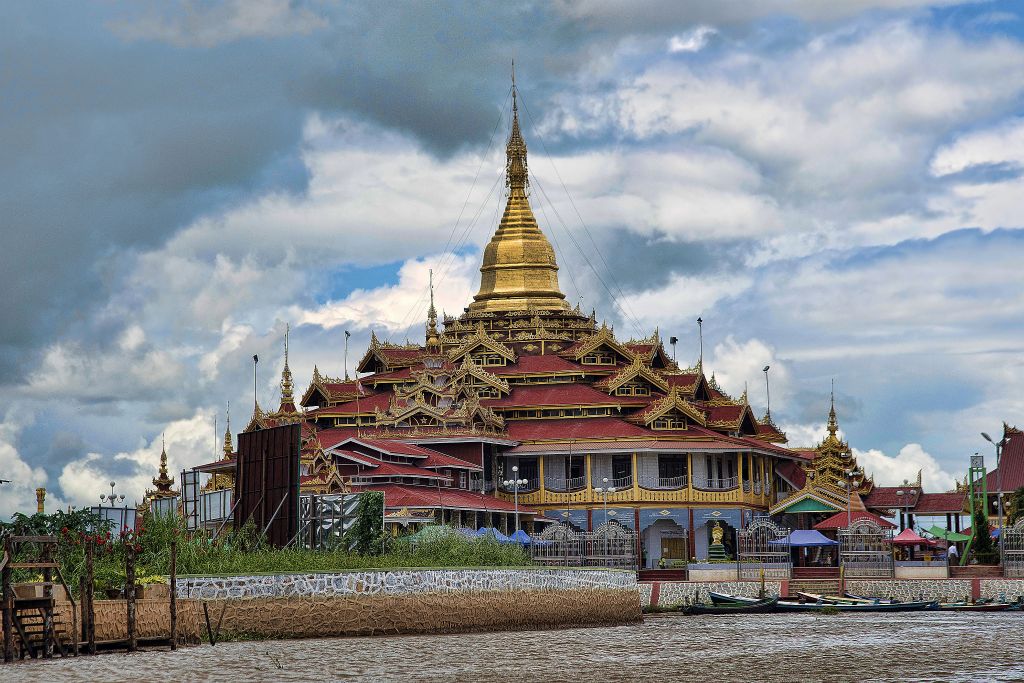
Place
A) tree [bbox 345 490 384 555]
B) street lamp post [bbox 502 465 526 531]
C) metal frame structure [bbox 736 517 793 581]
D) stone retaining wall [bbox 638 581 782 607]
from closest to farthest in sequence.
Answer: tree [bbox 345 490 384 555] → stone retaining wall [bbox 638 581 782 607] → metal frame structure [bbox 736 517 793 581] → street lamp post [bbox 502 465 526 531]

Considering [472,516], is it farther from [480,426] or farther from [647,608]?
[647,608]

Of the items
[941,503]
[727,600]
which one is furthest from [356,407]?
[941,503]

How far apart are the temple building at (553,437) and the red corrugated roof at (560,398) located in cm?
8

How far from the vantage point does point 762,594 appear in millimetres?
56906

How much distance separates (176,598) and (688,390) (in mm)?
44486

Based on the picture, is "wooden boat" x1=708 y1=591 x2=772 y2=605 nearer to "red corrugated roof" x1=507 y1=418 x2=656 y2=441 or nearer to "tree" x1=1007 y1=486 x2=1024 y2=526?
"tree" x1=1007 y1=486 x2=1024 y2=526

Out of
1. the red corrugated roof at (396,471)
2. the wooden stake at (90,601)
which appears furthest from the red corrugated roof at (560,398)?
the wooden stake at (90,601)

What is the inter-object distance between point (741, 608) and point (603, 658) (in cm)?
1891

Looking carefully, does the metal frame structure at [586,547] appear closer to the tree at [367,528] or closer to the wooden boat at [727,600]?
the wooden boat at [727,600]

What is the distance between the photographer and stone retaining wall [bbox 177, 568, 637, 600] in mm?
39719

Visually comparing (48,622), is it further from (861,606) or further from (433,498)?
(433,498)

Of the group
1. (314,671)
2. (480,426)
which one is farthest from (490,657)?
(480,426)

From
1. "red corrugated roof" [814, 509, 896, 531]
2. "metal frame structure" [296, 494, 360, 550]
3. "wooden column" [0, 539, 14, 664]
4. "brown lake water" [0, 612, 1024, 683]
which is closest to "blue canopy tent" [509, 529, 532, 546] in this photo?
"red corrugated roof" [814, 509, 896, 531]

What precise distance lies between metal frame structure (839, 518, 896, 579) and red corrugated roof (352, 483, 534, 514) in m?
12.8
